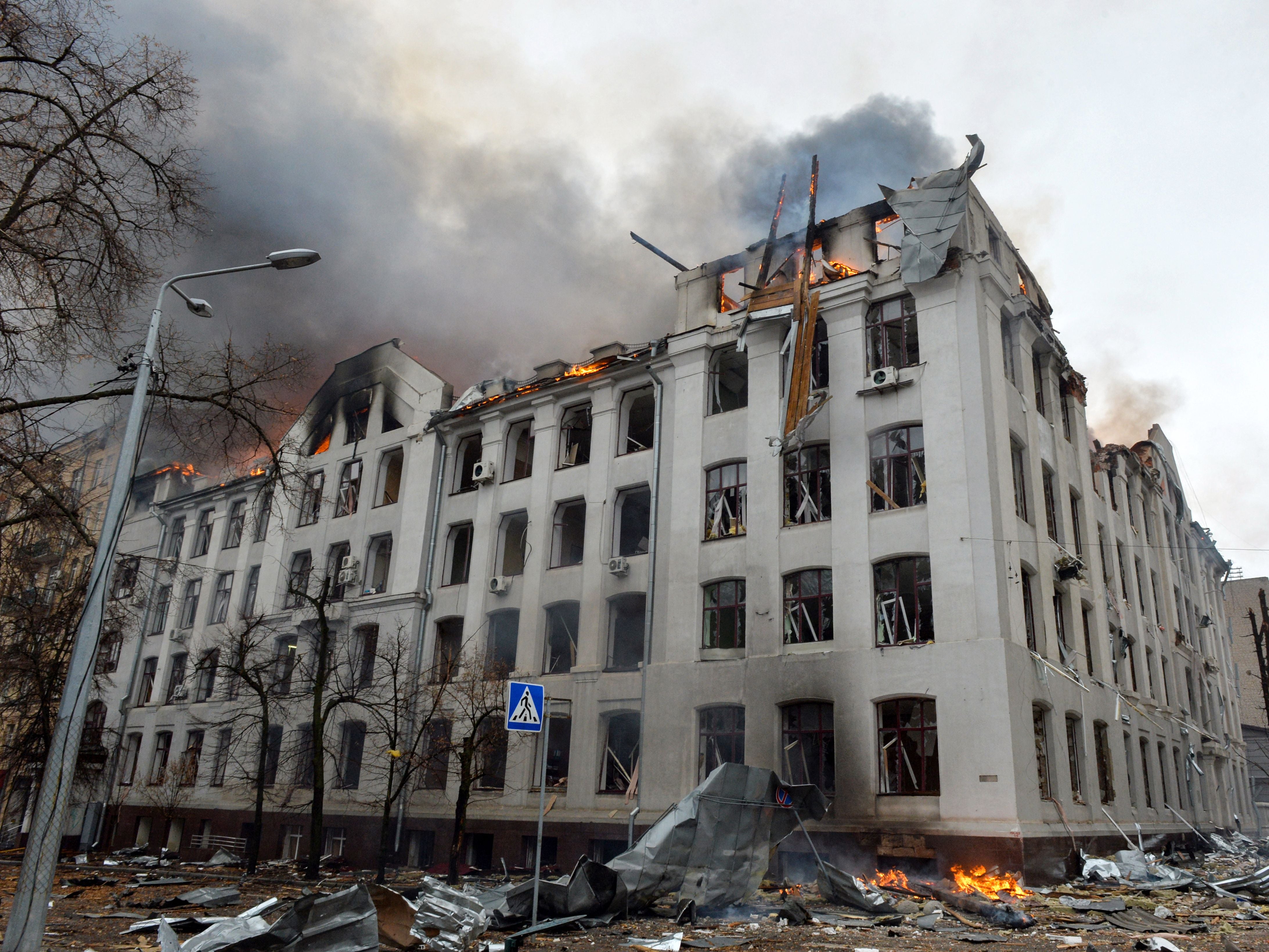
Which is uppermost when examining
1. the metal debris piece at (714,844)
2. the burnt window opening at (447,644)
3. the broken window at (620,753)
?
the burnt window opening at (447,644)

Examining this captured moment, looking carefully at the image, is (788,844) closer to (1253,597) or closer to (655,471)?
(655,471)

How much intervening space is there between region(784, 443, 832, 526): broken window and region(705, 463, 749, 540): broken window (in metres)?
1.21

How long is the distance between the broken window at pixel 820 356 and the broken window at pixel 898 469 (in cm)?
264

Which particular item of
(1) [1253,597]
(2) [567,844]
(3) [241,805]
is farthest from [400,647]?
(1) [1253,597]

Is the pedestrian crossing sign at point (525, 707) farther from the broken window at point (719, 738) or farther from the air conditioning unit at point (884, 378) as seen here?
the air conditioning unit at point (884, 378)

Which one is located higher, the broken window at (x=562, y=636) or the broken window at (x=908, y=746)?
the broken window at (x=562, y=636)

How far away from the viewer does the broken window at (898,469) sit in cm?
2216

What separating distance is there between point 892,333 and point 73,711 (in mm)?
20378

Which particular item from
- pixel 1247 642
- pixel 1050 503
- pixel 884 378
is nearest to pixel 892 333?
pixel 884 378

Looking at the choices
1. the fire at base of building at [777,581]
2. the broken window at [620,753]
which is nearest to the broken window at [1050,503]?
the fire at base of building at [777,581]

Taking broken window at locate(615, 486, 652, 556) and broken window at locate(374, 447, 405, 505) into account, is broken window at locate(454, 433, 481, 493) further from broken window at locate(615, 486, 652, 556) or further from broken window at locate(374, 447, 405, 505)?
broken window at locate(615, 486, 652, 556)

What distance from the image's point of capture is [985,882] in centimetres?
1786

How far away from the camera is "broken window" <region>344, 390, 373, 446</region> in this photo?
35625 millimetres

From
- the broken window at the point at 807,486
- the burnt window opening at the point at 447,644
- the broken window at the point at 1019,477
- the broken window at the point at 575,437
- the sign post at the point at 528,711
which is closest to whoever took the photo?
the sign post at the point at 528,711
